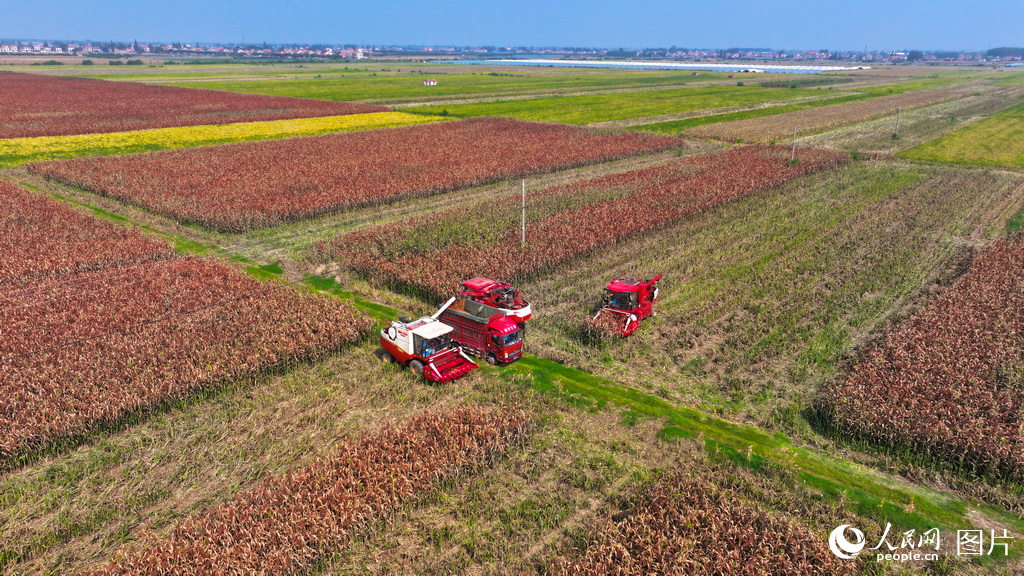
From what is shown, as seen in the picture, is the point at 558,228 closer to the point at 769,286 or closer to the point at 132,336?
the point at 769,286

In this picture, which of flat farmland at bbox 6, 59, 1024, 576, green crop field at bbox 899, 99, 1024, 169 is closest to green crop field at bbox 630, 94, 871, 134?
green crop field at bbox 899, 99, 1024, 169

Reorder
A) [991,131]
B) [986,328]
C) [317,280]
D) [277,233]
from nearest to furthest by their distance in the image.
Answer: [986,328]
[317,280]
[277,233]
[991,131]

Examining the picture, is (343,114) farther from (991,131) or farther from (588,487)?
(991,131)

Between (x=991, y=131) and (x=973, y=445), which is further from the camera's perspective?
(x=991, y=131)

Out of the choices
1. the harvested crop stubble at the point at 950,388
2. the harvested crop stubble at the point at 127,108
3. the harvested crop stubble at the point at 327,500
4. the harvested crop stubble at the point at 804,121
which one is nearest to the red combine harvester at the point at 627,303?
the harvested crop stubble at the point at 327,500

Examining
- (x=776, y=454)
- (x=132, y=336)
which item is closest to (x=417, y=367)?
(x=132, y=336)

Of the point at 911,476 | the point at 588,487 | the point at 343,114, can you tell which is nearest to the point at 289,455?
the point at 588,487
